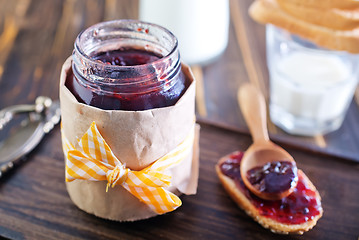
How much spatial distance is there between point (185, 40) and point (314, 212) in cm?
70

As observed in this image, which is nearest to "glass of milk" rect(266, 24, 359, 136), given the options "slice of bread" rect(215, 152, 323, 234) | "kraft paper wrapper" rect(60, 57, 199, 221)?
"slice of bread" rect(215, 152, 323, 234)

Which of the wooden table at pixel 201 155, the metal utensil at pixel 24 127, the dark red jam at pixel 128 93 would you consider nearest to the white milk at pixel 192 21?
the wooden table at pixel 201 155

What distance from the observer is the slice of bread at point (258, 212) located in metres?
0.88

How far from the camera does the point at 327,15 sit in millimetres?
1101

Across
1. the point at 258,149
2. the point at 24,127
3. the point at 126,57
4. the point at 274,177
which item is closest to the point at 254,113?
the point at 258,149

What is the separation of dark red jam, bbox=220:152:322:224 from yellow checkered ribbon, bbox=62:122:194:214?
18 centimetres

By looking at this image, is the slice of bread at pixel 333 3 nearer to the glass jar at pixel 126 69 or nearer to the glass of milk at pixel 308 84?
the glass of milk at pixel 308 84

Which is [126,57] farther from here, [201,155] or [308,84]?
[308,84]

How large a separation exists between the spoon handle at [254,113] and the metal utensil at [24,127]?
1.56ft

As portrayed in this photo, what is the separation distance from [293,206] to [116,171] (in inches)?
14.4

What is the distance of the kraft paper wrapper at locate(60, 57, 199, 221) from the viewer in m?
0.78

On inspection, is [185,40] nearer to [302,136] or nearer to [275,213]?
[302,136]

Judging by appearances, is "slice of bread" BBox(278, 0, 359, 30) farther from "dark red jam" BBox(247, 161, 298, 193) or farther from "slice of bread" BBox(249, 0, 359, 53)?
"dark red jam" BBox(247, 161, 298, 193)

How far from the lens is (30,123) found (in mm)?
1123
